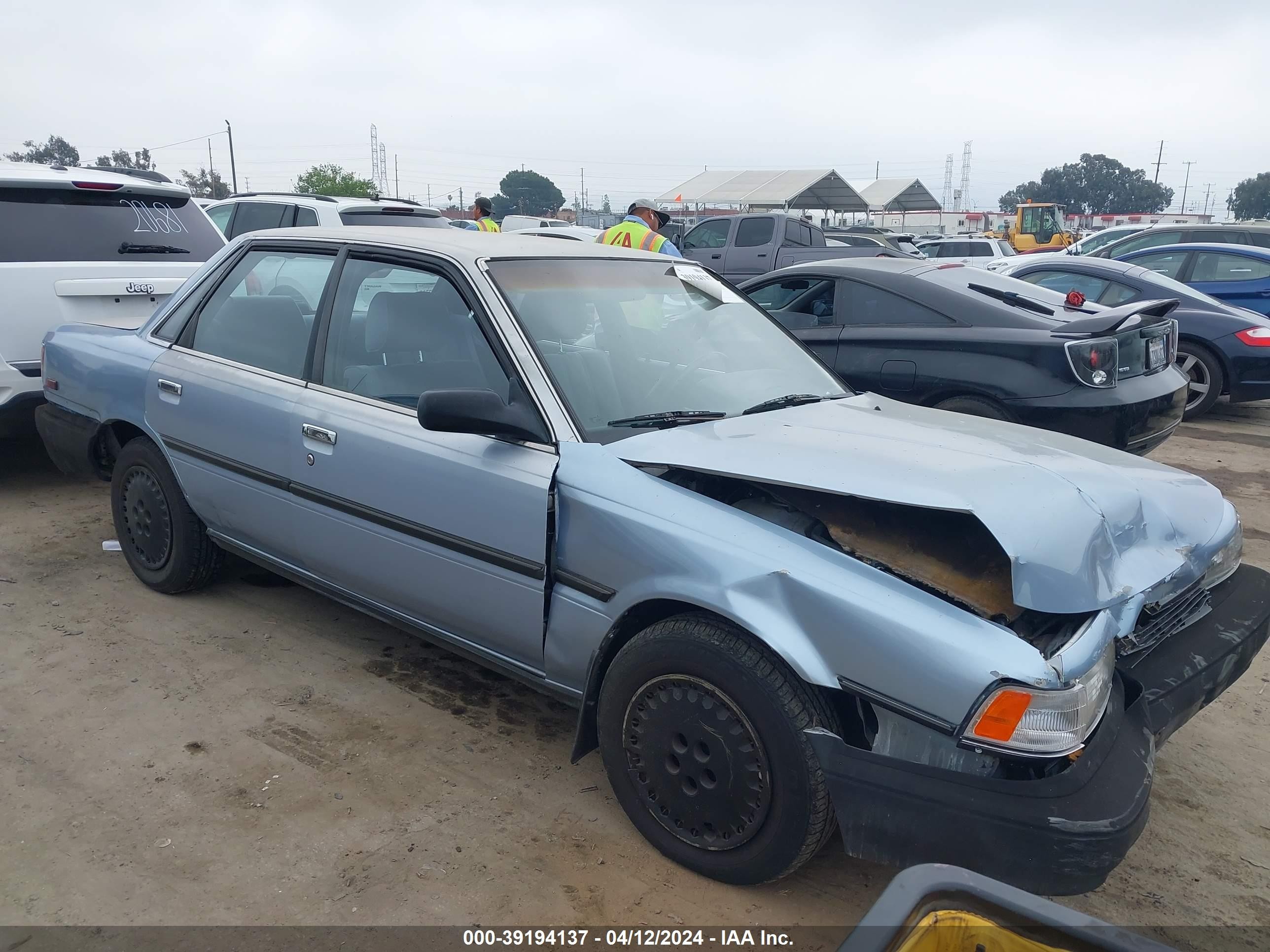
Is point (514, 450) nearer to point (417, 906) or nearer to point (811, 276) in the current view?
point (417, 906)

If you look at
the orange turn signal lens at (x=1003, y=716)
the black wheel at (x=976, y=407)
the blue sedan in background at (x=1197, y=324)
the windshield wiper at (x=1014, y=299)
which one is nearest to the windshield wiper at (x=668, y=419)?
the orange turn signal lens at (x=1003, y=716)

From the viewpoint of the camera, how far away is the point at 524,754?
10.4 ft

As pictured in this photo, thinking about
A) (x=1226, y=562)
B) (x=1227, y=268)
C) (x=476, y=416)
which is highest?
(x=1227, y=268)

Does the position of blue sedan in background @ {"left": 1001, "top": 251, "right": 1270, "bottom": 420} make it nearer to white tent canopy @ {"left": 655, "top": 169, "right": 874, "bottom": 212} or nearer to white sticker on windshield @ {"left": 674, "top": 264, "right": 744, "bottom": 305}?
white sticker on windshield @ {"left": 674, "top": 264, "right": 744, "bottom": 305}

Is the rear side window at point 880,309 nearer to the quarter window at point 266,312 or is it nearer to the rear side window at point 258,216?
the quarter window at point 266,312

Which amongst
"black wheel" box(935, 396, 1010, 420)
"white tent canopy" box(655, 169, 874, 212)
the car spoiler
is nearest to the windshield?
"black wheel" box(935, 396, 1010, 420)

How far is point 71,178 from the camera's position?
18.3 ft

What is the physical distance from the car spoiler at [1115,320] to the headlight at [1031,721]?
3936 mm

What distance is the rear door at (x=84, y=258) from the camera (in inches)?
209

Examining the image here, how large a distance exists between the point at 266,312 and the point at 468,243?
1.00 metres

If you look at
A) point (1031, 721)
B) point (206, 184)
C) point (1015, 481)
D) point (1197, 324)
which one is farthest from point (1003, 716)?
point (206, 184)

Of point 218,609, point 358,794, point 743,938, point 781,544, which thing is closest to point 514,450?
point 781,544

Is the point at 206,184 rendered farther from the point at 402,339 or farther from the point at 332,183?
the point at 402,339

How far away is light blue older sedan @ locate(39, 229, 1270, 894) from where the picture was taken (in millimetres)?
2119
